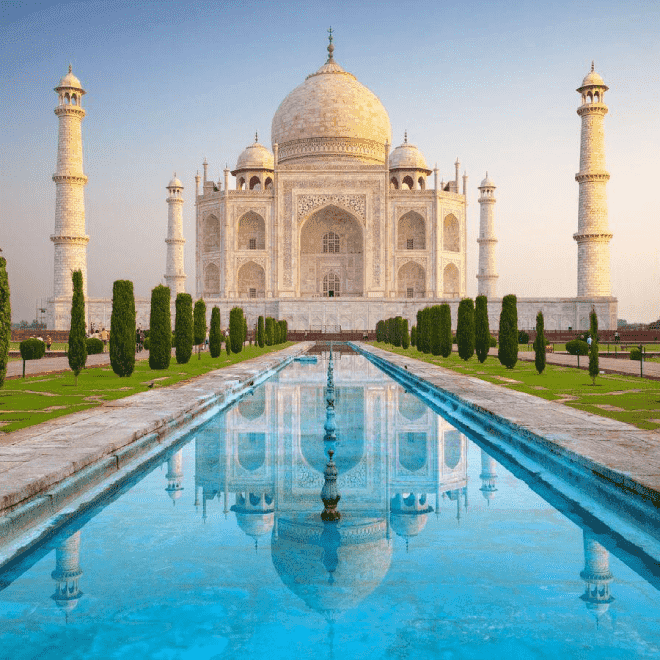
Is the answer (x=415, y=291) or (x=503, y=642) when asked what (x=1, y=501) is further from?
(x=415, y=291)

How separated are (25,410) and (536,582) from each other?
573 centimetres

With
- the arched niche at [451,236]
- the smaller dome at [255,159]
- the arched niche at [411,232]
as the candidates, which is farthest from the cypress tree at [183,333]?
the smaller dome at [255,159]

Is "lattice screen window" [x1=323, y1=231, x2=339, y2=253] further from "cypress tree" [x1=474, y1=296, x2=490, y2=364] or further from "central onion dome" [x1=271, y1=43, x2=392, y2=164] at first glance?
"cypress tree" [x1=474, y1=296, x2=490, y2=364]

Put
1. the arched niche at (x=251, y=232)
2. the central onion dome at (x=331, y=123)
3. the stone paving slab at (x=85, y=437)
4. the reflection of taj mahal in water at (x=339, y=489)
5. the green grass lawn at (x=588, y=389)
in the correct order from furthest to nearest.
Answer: the central onion dome at (x=331, y=123) < the arched niche at (x=251, y=232) < the green grass lawn at (x=588, y=389) < the stone paving slab at (x=85, y=437) < the reflection of taj mahal in water at (x=339, y=489)

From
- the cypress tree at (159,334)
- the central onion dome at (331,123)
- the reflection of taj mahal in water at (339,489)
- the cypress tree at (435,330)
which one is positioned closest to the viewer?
the reflection of taj mahal in water at (339,489)

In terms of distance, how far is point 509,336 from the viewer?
42.4 feet

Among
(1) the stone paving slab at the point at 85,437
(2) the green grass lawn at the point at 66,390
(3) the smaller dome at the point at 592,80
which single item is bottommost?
(2) the green grass lawn at the point at 66,390

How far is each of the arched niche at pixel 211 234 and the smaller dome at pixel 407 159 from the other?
36.6ft

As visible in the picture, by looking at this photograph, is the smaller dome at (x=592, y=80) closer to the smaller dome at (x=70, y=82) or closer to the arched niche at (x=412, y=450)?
the smaller dome at (x=70, y=82)

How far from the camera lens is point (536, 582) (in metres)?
2.66

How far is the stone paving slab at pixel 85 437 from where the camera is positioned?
3670mm

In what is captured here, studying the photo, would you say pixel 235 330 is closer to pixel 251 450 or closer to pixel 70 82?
pixel 251 450

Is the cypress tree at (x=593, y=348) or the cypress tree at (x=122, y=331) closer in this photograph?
the cypress tree at (x=593, y=348)

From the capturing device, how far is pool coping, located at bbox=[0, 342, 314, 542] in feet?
11.2
